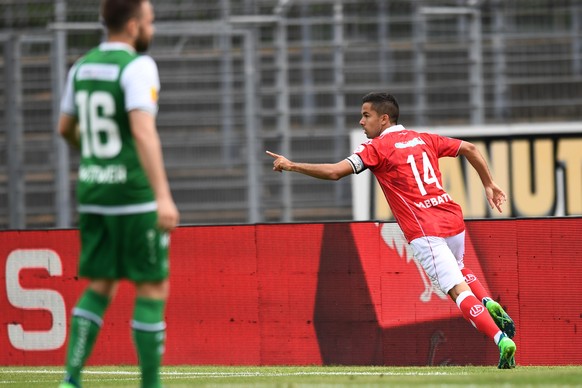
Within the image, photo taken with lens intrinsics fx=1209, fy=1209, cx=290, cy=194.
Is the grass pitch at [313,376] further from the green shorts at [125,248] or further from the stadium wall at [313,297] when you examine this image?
the green shorts at [125,248]

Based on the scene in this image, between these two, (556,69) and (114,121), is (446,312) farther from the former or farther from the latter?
(556,69)

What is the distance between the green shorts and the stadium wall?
4809 millimetres

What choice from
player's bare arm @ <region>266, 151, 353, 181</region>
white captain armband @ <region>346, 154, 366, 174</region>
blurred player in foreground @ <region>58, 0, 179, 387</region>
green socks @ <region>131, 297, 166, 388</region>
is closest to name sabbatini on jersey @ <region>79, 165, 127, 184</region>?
blurred player in foreground @ <region>58, 0, 179, 387</region>

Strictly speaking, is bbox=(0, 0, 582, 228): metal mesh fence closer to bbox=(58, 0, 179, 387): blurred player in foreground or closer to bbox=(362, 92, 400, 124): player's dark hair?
bbox=(362, 92, 400, 124): player's dark hair

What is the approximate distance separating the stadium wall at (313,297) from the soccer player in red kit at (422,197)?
1172mm

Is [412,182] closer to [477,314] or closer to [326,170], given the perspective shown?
[326,170]

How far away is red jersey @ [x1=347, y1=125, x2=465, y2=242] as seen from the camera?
27.6ft

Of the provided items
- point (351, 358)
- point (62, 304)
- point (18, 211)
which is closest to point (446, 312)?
point (351, 358)

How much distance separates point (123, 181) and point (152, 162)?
239 millimetres

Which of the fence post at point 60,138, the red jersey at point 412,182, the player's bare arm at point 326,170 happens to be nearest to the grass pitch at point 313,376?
the red jersey at point 412,182

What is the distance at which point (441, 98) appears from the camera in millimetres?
16156

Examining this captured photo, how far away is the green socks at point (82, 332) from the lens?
545 centimetres

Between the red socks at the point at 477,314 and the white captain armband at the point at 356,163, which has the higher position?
the white captain armband at the point at 356,163

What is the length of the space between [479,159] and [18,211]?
8.21 metres
